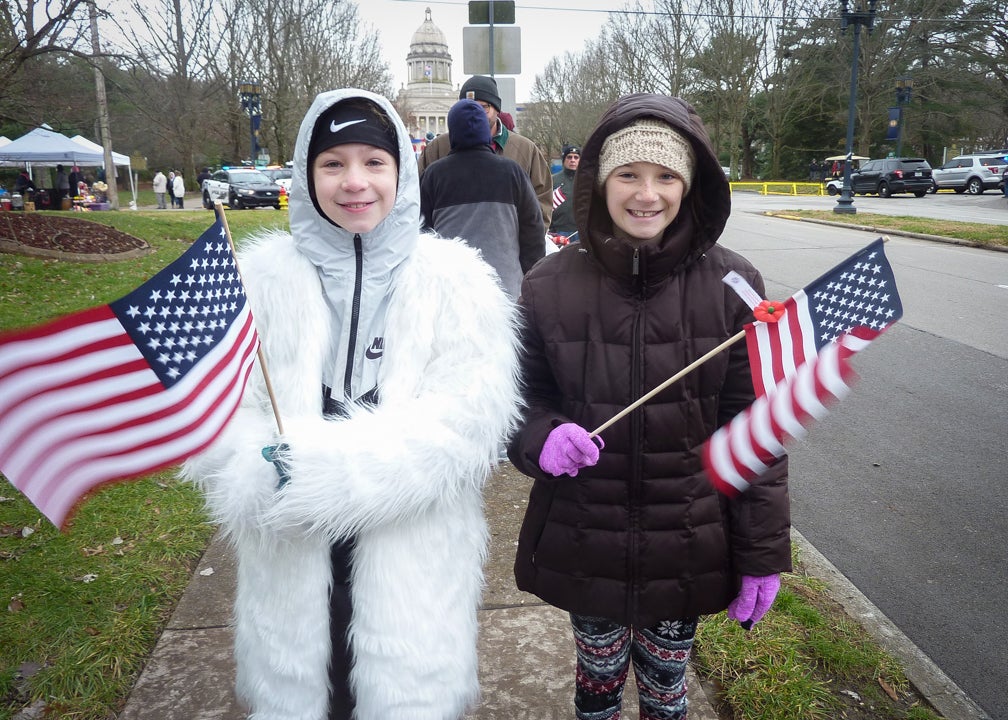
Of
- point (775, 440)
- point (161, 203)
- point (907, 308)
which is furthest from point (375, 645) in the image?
point (161, 203)

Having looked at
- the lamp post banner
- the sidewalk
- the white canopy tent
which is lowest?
the sidewalk

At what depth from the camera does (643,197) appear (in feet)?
6.11

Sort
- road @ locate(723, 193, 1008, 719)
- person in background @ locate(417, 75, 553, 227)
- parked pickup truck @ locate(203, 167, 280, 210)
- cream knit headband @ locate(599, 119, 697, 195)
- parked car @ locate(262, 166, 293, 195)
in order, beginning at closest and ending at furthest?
cream knit headband @ locate(599, 119, 697, 195) → road @ locate(723, 193, 1008, 719) → person in background @ locate(417, 75, 553, 227) → parked pickup truck @ locate(203, 167, 280, 210) → parked car @ locate(262, 166, 293, 195)

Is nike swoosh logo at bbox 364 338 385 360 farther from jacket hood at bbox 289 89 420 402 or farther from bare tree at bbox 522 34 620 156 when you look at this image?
bare tree at bbox 522 34 620 156

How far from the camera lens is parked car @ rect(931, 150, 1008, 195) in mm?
29953

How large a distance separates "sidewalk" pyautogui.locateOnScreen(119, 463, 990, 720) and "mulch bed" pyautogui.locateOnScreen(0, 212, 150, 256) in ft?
29.0

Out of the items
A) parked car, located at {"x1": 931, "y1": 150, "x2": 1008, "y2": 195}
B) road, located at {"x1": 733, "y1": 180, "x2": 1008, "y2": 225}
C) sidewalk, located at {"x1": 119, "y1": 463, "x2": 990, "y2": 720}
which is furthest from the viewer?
parked car, located at {"x1": 931, "y1": 150, "x2": 1008, "y2": 195}

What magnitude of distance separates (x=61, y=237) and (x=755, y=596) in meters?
11.9

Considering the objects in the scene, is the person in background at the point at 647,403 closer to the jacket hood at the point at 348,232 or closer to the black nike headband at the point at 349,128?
the jacket hood at the point at 348,232

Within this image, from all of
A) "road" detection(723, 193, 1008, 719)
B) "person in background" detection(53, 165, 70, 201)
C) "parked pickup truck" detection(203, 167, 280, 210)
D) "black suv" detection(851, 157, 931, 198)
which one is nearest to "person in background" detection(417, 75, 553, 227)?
"road" detection(723, 193, 1008, 719)

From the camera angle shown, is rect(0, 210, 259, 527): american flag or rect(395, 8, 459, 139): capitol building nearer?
rect(0, 210, 259, 527): american flag

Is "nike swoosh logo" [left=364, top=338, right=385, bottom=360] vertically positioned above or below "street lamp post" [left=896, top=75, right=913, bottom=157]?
below

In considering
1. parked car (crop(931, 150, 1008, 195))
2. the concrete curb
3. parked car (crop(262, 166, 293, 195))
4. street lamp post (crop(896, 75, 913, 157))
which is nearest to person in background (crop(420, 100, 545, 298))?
the concrete curb

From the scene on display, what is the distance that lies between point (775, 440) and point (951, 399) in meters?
5.07
